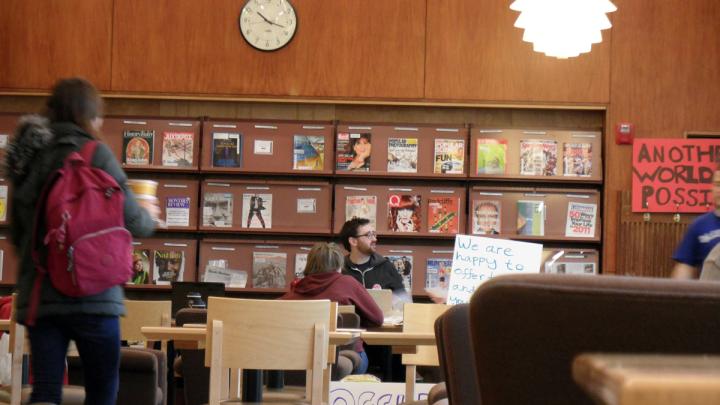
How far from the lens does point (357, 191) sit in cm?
847

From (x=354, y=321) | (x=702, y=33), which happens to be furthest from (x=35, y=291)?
(x=702, y=33)

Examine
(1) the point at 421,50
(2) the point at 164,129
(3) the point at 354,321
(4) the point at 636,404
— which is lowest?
(3) the point at 354,321

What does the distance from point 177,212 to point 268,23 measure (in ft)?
5.50

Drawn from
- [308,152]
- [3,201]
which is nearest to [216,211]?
[308,152]

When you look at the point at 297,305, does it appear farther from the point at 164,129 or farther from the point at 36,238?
the point at 164,129

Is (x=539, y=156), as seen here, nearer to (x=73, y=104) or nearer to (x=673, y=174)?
(x=673, y=174)

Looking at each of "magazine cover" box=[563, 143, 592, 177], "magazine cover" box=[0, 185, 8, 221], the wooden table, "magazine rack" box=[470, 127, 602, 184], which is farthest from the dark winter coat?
the wooden table

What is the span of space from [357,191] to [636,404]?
25.6ft

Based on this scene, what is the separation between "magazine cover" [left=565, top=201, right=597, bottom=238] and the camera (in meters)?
8.34

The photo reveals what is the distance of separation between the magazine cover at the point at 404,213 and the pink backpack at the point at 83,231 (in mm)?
5447

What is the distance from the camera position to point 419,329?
4.94m

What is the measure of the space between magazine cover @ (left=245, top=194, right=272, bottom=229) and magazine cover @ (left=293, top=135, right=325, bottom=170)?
369mm

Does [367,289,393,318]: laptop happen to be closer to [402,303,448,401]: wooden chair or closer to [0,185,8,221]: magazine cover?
[402,303,448,401]: wooden chair

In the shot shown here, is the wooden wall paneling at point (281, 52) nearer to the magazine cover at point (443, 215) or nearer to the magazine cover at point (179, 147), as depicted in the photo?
the magazine cover at point (179, 147)
